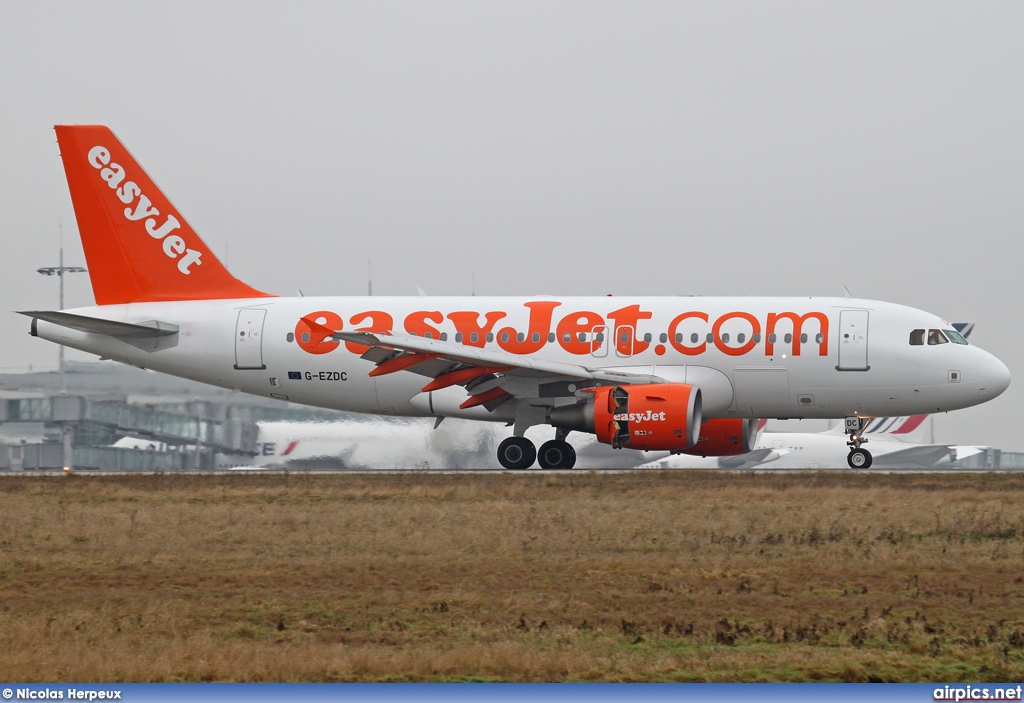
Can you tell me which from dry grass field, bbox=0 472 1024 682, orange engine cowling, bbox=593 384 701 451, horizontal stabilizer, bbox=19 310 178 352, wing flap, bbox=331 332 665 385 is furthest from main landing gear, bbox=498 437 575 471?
horizontal stabilizer, bbox=19 310 178 352

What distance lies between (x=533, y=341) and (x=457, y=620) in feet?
58.1

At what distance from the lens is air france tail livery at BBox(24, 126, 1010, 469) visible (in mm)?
27844

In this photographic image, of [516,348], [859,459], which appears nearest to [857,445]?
A: [859,459]

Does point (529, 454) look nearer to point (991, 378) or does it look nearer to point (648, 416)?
point (648, 416)

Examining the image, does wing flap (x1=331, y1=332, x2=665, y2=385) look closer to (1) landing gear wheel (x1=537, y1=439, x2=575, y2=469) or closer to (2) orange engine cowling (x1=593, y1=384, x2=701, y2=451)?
(2) orange engine cowling (x1=593, y1=384, x2=701, y2=451)

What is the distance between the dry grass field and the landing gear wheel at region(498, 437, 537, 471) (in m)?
5.74

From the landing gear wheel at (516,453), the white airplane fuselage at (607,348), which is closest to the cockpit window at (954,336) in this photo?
the white airplane fuselage at (607,348)

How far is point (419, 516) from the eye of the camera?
19.3m

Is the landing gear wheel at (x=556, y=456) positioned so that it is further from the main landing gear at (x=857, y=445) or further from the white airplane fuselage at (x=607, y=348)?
the main landing gear at (x=857, y=445)

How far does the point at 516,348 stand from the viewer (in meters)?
29.2

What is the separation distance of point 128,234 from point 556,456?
1128 cm

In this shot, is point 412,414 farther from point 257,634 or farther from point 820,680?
point 820,680

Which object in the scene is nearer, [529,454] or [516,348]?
[529,454]

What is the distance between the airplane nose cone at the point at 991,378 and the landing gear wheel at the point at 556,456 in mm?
8841
